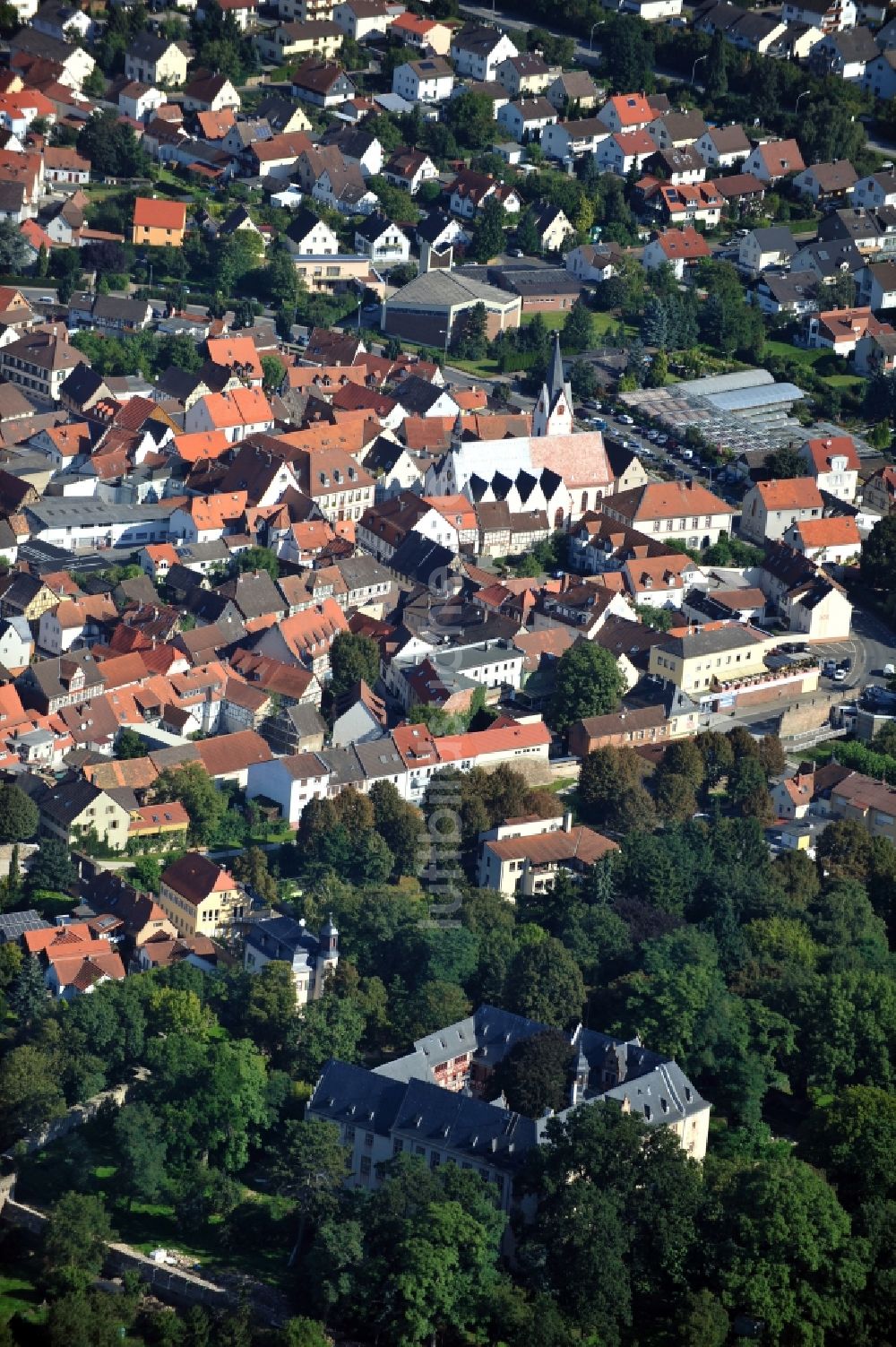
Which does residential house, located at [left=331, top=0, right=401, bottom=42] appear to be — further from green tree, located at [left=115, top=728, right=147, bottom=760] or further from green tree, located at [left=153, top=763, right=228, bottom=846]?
green tree, located at [left=153, top=763, right=228, bottom=846]

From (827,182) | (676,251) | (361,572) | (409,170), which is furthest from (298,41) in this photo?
(361,572)

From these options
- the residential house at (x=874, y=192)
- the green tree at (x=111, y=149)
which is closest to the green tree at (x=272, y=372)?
the green tree at (x=111, y=149)

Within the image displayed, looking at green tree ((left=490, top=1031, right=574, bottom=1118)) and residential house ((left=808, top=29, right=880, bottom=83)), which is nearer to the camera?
green tree ((left=490, top=1031, right=574, bottom=1118))

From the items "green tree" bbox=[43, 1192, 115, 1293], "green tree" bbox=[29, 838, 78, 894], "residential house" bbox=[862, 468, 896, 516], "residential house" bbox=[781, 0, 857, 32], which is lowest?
"residential house" bbox=[781, 0, 857, 32]

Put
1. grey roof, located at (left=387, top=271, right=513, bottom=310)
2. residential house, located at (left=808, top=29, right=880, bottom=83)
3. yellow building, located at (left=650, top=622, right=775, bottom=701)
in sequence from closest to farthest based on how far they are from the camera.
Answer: yellow building, located at (left=650, top=622, right=775, bottom=701) → grey roof, located at (left=387, top=271, right=513, bottom=310) → residential house, located at (left=808, top=29, right=880, bottom=83)

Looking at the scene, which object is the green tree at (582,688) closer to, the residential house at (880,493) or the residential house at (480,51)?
the residential house at (880,493)

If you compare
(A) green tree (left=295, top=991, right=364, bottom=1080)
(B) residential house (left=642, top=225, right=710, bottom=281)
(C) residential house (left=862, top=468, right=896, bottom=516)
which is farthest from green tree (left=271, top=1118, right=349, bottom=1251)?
(B) residential house (left=642, top=225, right=710, bottom=281)

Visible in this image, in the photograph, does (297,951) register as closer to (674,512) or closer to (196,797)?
(196,797)

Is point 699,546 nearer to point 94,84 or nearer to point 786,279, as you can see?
point 786,279
